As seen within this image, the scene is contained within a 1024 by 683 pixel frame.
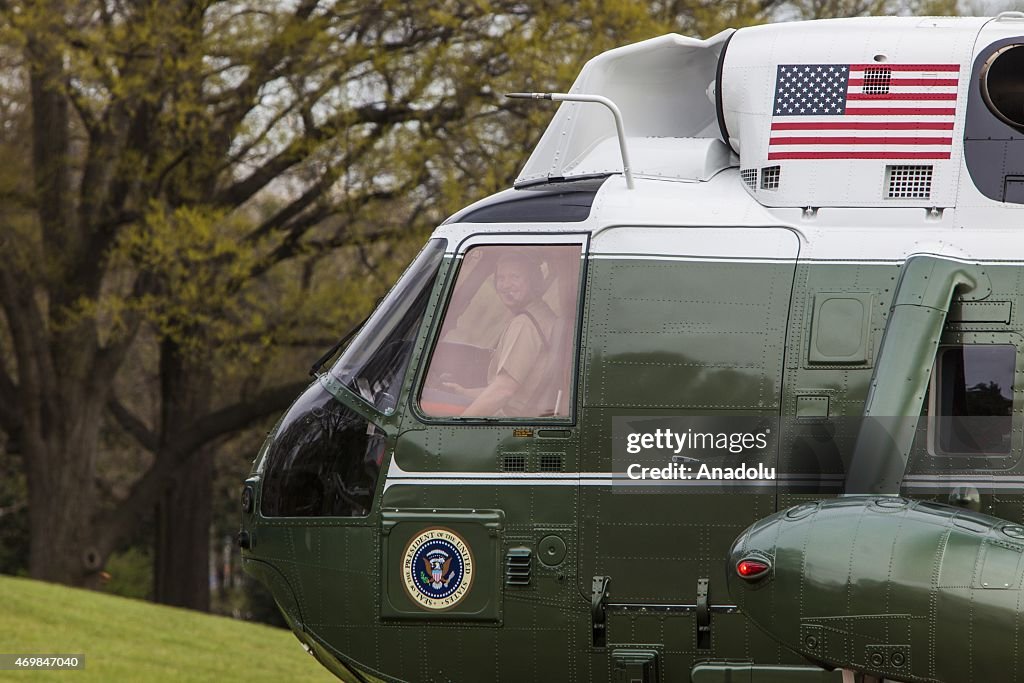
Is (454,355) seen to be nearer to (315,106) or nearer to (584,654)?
(584,654)

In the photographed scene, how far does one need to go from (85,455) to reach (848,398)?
14029 mm

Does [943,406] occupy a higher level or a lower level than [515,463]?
higher

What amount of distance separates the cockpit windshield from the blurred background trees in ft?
29.0

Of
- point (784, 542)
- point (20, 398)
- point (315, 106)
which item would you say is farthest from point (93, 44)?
point (784, 542)

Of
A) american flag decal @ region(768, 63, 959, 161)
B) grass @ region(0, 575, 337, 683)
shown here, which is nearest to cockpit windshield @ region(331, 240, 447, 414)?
american flag decal @ region(768, 63, 959, 161)

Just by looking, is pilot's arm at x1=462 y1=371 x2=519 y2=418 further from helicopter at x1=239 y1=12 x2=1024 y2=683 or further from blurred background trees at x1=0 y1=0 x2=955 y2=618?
blurred background trees at x1=0 y1=0 x2=955 y2=618

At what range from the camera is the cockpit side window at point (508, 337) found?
625 cm

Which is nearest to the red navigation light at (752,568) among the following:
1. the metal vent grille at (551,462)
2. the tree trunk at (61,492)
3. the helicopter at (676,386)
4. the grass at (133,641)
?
the helicopter at (676,386)

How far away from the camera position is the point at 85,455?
59.3ft

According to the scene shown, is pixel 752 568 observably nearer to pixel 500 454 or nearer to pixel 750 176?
pixel 500 454

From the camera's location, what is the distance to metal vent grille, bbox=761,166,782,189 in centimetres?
639

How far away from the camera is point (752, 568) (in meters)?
5.34

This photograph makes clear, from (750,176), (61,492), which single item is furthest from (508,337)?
(61,492)

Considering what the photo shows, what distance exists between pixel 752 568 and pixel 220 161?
13040 mm
